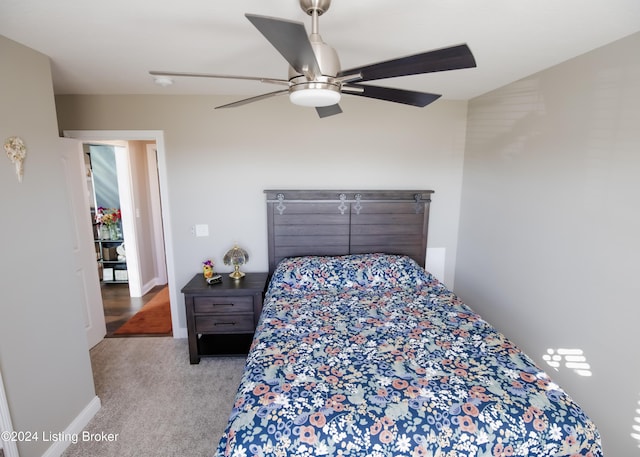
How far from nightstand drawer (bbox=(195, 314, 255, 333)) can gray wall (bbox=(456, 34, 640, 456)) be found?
7.11ft

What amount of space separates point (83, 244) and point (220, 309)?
1448 millimetres

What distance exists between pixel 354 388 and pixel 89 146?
4612 millimetres

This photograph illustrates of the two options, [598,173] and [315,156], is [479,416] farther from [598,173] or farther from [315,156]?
[315,156]

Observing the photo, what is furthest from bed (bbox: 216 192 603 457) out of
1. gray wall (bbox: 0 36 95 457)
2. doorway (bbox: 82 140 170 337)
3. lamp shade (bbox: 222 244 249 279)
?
doorway (bbox: 82 140 170 337)

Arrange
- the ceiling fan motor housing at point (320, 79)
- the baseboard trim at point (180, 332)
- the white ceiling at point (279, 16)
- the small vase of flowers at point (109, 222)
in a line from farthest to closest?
the small vase of flowers at point (109, 222) < the baseboard trim at point (180, 332) < the white ceiling at point (279, 16) < the ceiling fan motor housing at point (320, 79)

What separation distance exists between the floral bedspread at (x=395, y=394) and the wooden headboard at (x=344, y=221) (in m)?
1.00

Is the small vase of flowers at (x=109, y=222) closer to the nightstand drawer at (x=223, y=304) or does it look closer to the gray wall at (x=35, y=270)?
the nightstand drawer at (x=223, y=304)

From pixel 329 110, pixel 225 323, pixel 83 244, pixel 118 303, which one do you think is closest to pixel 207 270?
pixel 225 323

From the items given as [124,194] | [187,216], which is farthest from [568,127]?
[124,194]

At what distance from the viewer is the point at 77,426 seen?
2041 mm

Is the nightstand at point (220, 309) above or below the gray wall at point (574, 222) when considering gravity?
below

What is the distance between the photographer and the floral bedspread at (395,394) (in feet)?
4.09

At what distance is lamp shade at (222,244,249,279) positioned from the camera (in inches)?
115

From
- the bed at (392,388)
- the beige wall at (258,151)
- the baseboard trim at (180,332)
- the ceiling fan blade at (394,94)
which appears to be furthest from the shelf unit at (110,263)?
the ceiling fan blade at (394,94)
